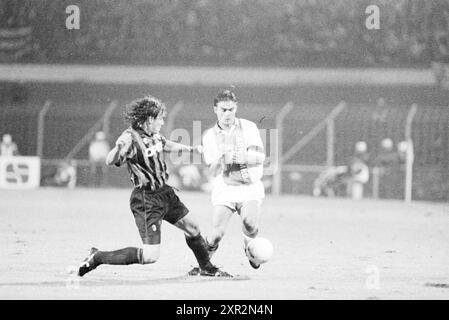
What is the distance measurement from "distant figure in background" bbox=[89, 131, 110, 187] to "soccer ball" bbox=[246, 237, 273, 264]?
19375mm

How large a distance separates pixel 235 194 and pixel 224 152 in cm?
53

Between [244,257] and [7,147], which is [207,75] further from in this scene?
[244,257]

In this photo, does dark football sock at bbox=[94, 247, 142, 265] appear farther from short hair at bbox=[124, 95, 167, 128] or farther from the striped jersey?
short hair at bbox=[124, 95, 167, 128]

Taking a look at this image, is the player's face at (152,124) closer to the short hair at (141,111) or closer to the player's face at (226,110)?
the short hair at (141,111)

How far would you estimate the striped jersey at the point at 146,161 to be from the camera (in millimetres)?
8875

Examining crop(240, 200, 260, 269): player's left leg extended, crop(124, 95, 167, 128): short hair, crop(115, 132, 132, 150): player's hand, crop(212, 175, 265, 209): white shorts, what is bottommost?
crop(240, 200, 260, 269): player's left leg extended

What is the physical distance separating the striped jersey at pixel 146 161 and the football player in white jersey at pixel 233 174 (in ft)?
2.68

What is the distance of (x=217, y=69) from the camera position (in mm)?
35375

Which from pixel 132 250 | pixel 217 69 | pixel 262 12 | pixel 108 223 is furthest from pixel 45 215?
pixel 262 12

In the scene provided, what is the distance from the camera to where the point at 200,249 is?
945 centimetres

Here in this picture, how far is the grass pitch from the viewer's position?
8.46 metres

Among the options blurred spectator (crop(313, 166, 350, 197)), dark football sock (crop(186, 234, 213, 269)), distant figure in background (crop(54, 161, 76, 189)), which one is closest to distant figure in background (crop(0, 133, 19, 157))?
distant figure in background (crop(54, 161, 76, 189))
